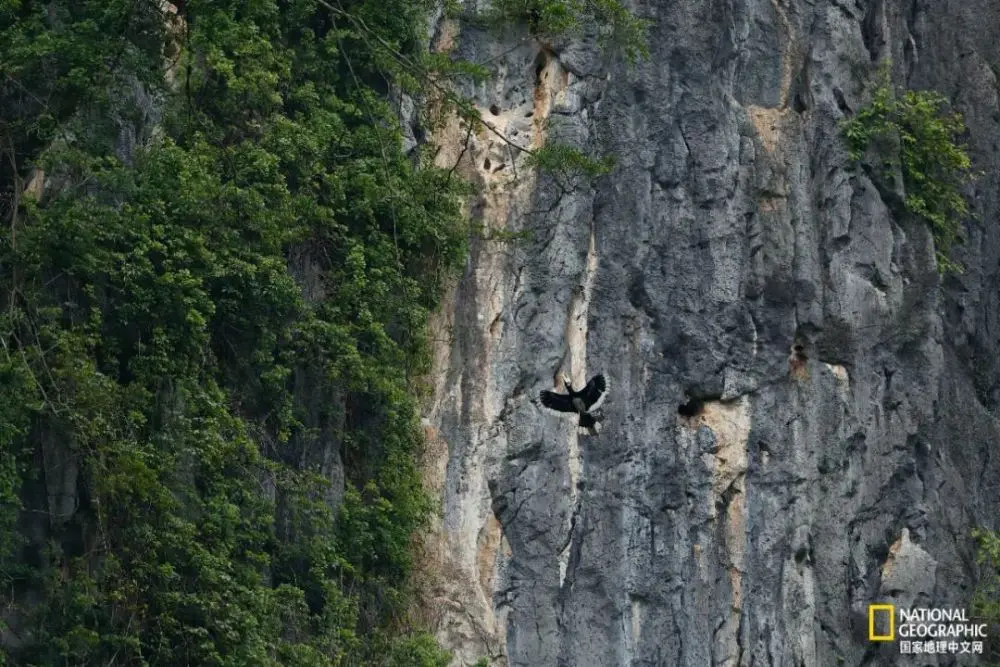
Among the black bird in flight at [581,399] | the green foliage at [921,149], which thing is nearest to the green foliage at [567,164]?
the black bird in flight at [581,399]

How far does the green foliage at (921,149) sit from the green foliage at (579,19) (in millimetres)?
2502

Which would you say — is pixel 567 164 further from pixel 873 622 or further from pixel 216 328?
pixel 873 622

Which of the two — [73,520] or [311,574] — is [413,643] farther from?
[73,520]

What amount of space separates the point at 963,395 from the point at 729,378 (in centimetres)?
301

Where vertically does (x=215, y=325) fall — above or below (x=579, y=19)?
below

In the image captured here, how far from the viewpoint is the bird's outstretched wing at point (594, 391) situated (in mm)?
17297

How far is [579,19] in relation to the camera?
1831cm

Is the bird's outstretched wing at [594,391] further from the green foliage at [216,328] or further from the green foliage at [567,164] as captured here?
the green foliage at [567,164]

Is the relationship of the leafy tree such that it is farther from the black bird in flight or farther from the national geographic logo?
the national geographic logo

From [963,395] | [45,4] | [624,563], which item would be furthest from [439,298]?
[963,395]

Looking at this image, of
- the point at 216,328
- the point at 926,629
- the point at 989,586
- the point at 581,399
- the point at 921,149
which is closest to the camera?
the point at 216,328

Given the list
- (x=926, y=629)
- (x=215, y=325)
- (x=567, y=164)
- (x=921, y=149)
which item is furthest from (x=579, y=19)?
(x=926, y=629)

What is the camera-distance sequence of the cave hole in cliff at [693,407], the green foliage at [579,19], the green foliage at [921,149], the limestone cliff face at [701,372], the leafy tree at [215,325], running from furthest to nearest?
1. the green foliage at [921,149]
2. the cave hole in cliff at [693,407]
3. the green foliage at [579,19]
4. the limestone cliff face at [701,372]
5. the leafy tree at [215,325]

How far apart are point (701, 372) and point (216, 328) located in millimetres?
4332
